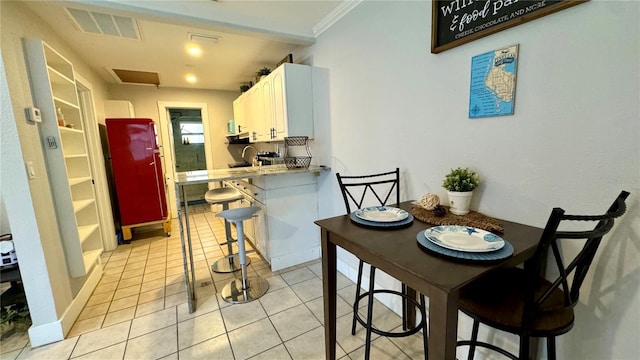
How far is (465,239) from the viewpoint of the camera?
102cm

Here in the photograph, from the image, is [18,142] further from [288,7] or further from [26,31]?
[288,7]

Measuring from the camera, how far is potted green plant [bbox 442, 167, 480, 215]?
1.34m

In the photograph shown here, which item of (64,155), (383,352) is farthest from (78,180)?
(383,352)

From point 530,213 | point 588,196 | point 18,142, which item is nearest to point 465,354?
point 530,213

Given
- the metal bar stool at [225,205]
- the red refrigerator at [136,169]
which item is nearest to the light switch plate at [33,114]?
the metal bar stool at [225,205]

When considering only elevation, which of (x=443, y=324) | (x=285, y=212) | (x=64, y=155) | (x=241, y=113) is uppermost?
(x=241, y=113)

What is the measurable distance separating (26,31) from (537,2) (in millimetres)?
3049

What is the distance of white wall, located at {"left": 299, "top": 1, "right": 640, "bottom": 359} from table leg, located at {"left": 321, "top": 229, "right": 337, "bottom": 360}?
2.56ft

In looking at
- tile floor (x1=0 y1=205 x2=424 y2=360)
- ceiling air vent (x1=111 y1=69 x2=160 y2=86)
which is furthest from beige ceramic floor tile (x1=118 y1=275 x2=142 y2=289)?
ceiling air vent (x1=111 y1=69 x2=160 y2=86)

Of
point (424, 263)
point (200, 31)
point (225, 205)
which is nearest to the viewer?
point (424, 263)

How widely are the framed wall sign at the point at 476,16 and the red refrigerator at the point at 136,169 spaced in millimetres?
3618

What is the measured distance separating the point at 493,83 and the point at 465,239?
80cm

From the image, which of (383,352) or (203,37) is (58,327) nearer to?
(383,352)

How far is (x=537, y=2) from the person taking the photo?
108cm
